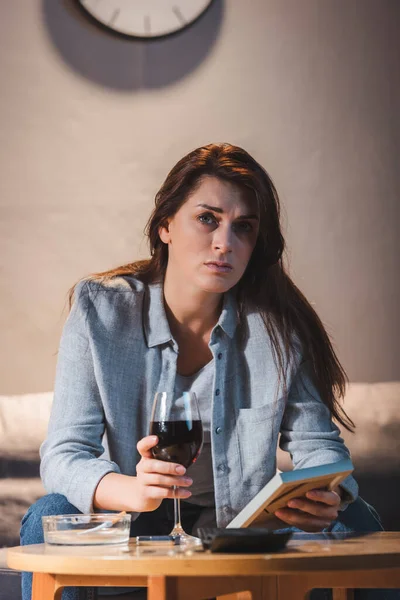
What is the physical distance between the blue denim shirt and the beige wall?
769 millimetres

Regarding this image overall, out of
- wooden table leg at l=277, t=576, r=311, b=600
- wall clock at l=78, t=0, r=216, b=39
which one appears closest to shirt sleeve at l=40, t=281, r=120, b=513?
wooden table leg at l=277, t=576, r=311, b=600

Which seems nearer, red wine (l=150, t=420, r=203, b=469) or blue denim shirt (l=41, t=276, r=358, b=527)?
red wine (l=150, t=420, r=203, b=469)

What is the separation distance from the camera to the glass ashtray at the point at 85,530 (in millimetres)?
1133

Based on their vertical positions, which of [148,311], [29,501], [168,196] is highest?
[168,196]

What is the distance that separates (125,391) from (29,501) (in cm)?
88

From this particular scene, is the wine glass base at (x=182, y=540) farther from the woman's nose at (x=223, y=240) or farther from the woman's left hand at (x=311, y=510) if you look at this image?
the woman's nose at (x=223, y=240)

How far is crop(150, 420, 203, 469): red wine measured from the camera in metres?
1.18

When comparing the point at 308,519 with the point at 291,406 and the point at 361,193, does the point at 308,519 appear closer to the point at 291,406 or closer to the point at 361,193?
the point at 291,406

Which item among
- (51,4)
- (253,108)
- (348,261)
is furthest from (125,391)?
(51,4)

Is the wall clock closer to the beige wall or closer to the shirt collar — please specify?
the beige wall

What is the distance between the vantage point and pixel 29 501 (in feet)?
7.97

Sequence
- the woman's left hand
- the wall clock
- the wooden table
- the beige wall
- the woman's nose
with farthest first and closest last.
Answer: the wall clock < the beige wall < the woman's nose < the woman's left hand < the wooden table

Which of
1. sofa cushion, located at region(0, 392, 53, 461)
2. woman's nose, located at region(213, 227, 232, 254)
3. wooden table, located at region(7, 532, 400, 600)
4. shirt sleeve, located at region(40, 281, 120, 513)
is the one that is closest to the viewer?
wooden table, located at region(7, 532, 400, 600)

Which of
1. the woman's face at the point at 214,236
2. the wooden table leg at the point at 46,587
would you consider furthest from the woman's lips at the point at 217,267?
the wooden table leg at the point at 46,587
